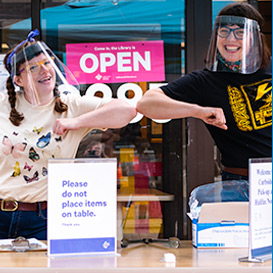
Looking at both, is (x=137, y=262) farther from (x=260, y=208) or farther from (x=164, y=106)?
(x=164, y=106)

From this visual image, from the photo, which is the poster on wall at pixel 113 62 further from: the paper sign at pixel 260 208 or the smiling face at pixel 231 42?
the paper sign at pixel 260 208

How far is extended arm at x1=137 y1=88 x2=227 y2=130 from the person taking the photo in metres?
2.63

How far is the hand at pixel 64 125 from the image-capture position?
2.71m

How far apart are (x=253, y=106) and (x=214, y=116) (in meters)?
0.20

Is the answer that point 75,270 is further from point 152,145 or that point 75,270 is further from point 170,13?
point 170,13

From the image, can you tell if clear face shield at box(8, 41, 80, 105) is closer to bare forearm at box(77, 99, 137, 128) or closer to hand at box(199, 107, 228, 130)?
bare forearm at box(77, 99, 137, 128)

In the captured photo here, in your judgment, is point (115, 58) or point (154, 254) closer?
point (154, 254)

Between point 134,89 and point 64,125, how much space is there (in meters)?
1.01

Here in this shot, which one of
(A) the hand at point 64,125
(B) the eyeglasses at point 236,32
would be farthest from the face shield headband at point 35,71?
(B) the eyeglasses at point 236,32

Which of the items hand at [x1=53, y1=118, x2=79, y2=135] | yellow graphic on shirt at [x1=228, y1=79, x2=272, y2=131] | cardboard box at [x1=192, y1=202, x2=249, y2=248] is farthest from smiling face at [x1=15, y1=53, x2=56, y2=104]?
cardboard box at [x1=192, y1=202, x2=249, y2=248]

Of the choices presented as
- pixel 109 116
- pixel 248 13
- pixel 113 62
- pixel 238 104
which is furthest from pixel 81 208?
pixel 113 62

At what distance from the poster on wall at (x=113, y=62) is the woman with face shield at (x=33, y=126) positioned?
0.80 metres

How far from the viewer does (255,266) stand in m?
1.82

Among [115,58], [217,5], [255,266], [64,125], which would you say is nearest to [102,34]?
[115,58]
